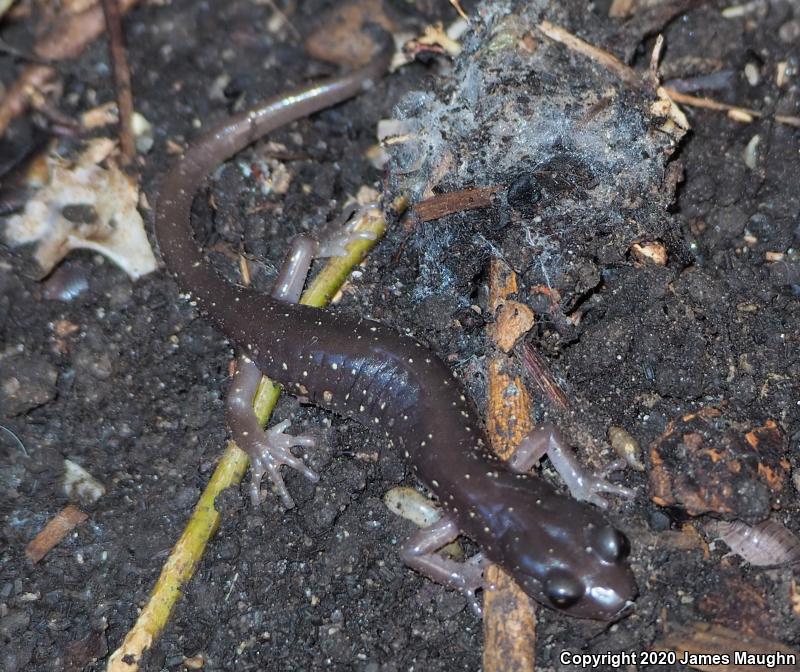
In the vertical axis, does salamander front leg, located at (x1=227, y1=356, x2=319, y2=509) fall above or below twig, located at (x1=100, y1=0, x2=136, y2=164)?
below

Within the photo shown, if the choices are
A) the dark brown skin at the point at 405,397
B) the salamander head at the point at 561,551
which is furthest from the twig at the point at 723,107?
the salamander head at the point at 561,551

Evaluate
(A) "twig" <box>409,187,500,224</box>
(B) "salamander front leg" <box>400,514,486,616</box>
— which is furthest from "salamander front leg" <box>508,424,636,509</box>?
(A) "twig" <box>409,187,500,224</box>

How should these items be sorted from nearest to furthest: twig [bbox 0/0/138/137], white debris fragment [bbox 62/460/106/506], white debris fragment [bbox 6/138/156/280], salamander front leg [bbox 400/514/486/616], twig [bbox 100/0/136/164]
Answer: salamander front leg [bbox 400/514/486/616]
white debris fragment [bbox 62/460/106/506]
white debris fragment [bbox 6/138/156/280]
twig [bbox 100/0/136/164]
twig [bbox 0/0/138/137]

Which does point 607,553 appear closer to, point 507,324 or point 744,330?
point 507,324

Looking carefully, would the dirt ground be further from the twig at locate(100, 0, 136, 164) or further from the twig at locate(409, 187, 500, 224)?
the twig at locate(100, 0, 136, 164)

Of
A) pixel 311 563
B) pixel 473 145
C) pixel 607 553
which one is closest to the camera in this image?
pixel 607 553

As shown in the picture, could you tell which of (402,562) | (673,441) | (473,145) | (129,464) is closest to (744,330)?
(673,441)

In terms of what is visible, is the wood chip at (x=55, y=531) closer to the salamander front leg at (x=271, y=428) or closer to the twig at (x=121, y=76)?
the salamander front leg at (x=271, y=428)
